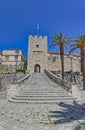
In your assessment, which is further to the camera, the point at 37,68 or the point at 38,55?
the point at 37,68

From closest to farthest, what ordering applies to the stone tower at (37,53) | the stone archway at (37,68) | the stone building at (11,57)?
1. the stone tower at (37,53)
2. the stone archway at (37,68)
3. the stone building at (11,57)

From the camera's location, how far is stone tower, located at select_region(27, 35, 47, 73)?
40.8m

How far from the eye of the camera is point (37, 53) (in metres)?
41.5

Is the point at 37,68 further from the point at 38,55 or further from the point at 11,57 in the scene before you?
the point at 11,57

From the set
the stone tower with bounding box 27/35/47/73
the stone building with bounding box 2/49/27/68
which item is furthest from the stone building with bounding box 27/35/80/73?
the stone building with bounding box 2/49/27/68

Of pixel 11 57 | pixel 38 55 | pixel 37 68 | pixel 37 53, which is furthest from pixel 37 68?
pixel 11 57

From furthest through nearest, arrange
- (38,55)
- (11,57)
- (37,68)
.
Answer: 1. (11,57)
2. (37,68)
3. (38,55)

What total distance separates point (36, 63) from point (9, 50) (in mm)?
14235

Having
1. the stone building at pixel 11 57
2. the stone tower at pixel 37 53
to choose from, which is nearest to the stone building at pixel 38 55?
the stone tower at pixel 37 53

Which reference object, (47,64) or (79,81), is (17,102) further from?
(47,64)

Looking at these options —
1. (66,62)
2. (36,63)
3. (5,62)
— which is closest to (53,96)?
(36,63)

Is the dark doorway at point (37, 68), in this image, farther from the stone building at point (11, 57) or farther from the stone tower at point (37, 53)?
the stone building at point (11, 57)

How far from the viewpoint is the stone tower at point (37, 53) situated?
4081 cm

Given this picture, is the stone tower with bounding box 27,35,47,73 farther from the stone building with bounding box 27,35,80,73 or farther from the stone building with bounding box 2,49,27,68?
the stone building with bounding box 2,49,27,68
